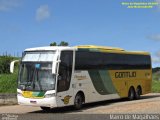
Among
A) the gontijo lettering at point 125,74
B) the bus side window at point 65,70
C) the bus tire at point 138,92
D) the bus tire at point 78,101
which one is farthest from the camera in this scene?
the bus tire at point 138,92

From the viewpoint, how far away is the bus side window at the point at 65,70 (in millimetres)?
22766

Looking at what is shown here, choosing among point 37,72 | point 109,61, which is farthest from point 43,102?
point 109,61

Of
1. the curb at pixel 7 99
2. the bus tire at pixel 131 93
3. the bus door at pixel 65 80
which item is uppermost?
the bus door at pixel 65 80

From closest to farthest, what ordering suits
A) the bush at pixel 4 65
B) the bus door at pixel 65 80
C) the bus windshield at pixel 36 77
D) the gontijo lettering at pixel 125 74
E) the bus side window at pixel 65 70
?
the bus windshield at pixel 36 77, the bus door at pixel 65 80, the bus side window at pixel 65 70, the gontijo lettering at pixel 125 74, the bush at pixel 4 65

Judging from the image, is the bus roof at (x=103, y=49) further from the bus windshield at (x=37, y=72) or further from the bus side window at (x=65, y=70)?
the bus windshield at (x=37, y=72)

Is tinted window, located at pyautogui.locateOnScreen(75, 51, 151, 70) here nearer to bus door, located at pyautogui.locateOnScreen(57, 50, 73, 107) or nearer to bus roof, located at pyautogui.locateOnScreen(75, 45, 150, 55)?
bus roof, located at pyautogui.locateOnScreen(75, 45, 150, 55)

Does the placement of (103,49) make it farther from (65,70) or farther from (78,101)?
(65,70)

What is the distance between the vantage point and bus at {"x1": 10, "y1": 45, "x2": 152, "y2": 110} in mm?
22422

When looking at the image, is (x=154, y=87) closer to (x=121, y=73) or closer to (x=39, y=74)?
(x=121, y=73)

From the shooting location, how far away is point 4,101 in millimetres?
29188

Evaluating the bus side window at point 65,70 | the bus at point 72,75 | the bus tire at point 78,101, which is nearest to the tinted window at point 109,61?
the bus at point 72,75

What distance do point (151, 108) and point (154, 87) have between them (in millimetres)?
24029

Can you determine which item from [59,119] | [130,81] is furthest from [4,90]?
[59,119]

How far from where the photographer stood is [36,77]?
Result: 22641 millimetres
